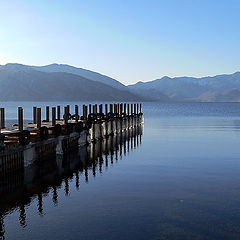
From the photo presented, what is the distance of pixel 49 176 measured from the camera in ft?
73.8

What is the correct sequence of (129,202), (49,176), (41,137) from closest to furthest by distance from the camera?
1. (129,202)
2. (49,176)
3. (41,137)

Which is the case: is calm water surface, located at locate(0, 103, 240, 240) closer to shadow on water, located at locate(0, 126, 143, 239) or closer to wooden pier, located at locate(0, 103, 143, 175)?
shadow on water, located at locate(0, 126, 143, 239)

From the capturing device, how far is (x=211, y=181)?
21.2m

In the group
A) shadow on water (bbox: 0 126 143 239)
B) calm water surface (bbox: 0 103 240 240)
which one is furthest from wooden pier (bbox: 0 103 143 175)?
calm water surface (bbox: 0 103 240 240)

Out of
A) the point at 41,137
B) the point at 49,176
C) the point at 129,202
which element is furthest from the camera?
the point at 41,137

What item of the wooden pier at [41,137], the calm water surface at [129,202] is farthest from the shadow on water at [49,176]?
the wooden pier at [41,137]

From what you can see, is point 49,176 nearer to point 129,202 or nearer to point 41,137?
point 41,137

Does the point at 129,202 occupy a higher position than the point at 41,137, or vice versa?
the point at 41,137

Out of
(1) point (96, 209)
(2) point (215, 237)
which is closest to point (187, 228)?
(2) point (215, 237)

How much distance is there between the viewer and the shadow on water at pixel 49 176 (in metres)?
16.7

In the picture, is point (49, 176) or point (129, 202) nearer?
point (129, 202)

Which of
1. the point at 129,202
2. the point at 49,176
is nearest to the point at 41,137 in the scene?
the point at 49,176

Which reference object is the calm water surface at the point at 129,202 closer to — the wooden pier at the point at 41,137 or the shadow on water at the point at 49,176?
the shadow on water at the point at 49,176

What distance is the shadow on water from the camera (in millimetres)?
16711
